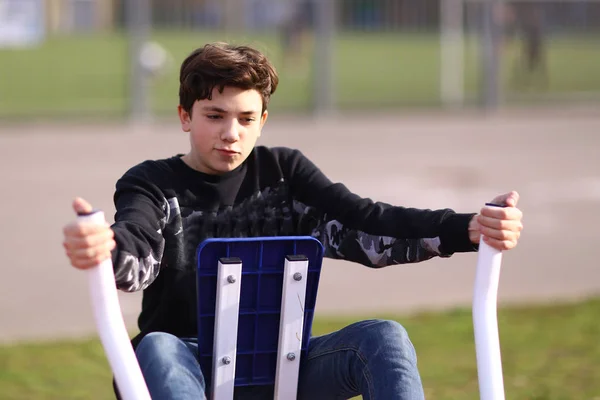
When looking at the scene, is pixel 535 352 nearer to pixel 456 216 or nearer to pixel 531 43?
pixel 456 216

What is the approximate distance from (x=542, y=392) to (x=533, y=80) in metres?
12.4

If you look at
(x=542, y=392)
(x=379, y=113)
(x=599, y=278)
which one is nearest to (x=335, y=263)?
(x=599, y=278)

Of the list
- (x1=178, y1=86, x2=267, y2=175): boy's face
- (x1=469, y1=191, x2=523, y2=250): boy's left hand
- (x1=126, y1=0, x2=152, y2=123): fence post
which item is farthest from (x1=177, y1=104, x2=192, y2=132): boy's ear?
(x1=126, y1=0, x2=152, y2=123): fence post

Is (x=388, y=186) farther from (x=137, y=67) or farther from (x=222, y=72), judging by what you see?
(x=222, y=72)

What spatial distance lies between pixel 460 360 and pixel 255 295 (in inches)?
99.8

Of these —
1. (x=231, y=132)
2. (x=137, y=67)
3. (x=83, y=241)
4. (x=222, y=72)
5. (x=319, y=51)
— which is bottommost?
(x=137, y=67)

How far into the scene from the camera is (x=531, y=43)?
53.7ft

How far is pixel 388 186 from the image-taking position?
32.1ft

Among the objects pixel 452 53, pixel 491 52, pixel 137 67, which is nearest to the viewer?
pixel 137 67

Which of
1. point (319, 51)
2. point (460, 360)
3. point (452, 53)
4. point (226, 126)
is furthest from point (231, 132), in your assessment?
point (452, 53)

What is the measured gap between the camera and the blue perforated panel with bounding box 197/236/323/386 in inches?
106

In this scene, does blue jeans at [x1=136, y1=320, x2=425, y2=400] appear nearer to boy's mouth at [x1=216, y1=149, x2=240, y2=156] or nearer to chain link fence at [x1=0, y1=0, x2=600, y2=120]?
boy's mouth at [x1=216, y1=149, x2=240, y2=156]

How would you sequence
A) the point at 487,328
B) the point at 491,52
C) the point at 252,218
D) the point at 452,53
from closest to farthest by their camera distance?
1. the point at 487,328
2. the point at 252,218
3. the point at 491,52
4. the point at 452,53

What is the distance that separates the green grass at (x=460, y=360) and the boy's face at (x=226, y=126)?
187 centimetres
